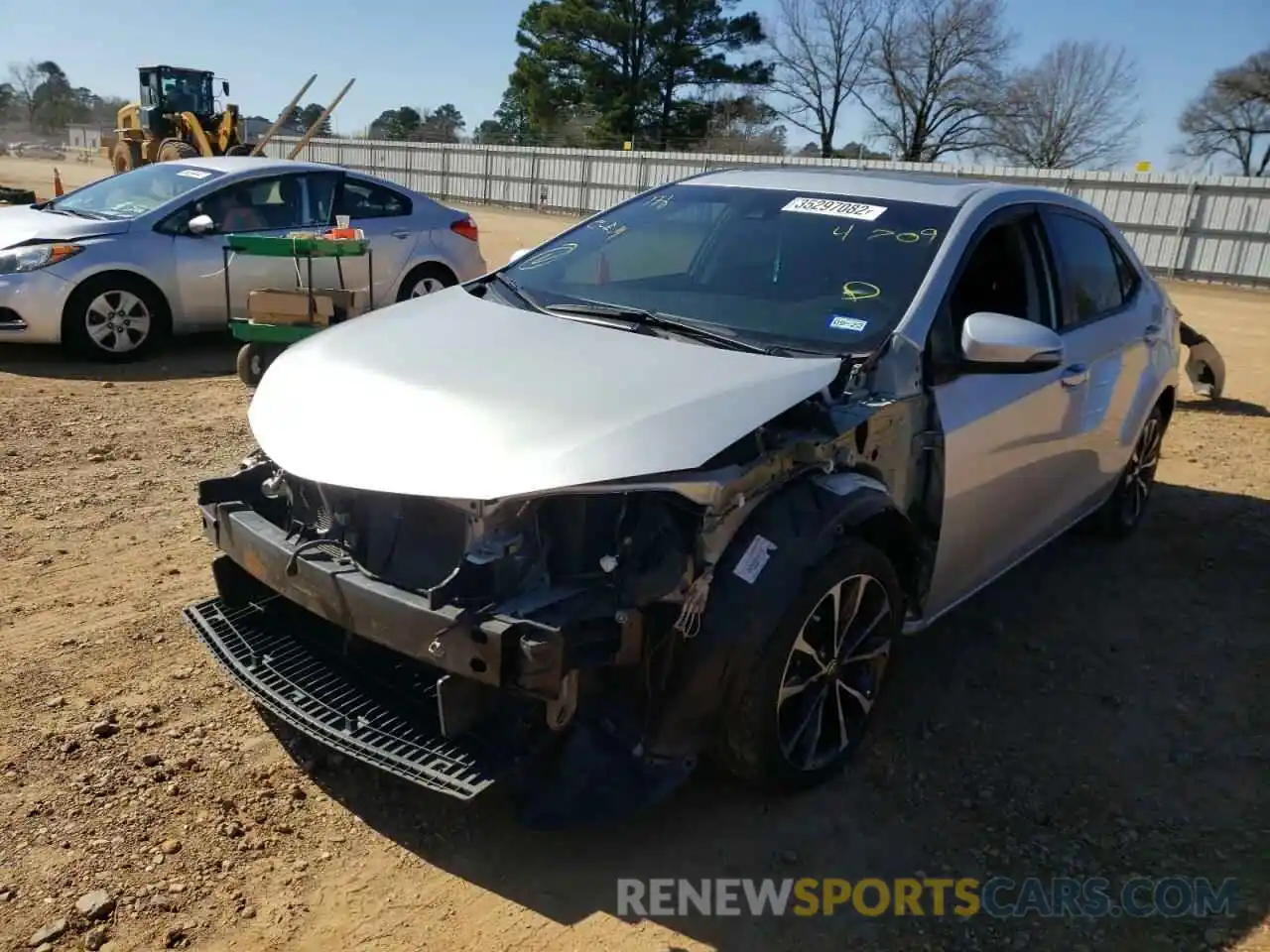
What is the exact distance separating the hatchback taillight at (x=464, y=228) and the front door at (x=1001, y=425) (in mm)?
6628

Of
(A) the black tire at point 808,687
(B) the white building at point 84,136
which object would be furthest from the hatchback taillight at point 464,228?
(B) the white building at point 84,136

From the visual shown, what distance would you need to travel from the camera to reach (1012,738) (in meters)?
3.49

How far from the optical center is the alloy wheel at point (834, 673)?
2936 millimetres

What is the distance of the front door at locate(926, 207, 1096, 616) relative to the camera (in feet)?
11.2

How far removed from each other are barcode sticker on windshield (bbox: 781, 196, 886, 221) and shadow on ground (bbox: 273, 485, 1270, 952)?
170 centimetres

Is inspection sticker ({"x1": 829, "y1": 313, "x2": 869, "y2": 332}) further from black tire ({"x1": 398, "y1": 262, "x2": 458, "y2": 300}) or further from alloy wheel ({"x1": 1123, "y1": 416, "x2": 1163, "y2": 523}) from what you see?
black tire ({"x1": 398, "y1": 262, "x2": 458, "y2": 300})

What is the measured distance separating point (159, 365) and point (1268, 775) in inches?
301

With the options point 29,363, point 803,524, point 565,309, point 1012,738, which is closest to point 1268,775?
point 1012,738

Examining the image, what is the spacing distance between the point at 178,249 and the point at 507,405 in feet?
20.9

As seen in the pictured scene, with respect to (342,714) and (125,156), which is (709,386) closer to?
(342,714)

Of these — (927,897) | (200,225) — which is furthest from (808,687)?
(200,225)

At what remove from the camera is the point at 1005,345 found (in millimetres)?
3240

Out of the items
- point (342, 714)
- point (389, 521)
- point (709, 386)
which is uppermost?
point (709, 386)

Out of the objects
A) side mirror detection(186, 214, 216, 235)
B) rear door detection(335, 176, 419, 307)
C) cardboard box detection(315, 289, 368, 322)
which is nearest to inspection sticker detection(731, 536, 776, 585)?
cardboard box detection(315, 289, 368, 322)
